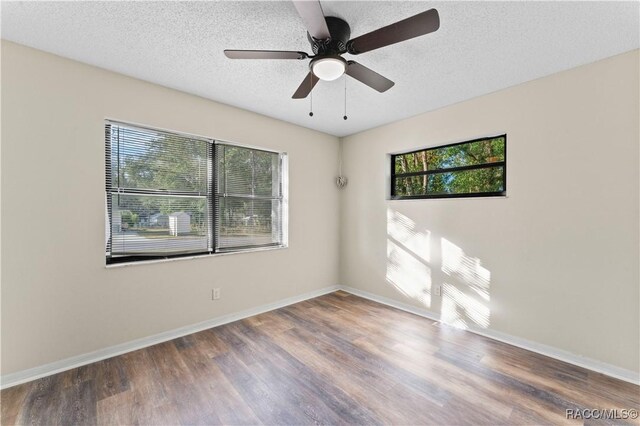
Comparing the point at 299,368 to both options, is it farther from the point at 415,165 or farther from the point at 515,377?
the point at 415,165

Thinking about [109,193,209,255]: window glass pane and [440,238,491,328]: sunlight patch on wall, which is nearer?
[109,193,209,255]: window glass pane

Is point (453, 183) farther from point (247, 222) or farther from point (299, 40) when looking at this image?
point (247, 222)

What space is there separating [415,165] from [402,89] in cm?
115

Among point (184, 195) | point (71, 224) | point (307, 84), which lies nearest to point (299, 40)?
point (307, 84)

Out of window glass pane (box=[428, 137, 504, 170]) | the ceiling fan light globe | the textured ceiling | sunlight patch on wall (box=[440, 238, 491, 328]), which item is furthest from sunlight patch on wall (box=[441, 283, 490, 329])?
the ceiling fan light globe

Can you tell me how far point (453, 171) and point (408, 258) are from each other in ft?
3.92

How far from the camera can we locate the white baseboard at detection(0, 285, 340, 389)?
2008 millimetres

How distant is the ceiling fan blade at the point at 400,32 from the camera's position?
4.53ft

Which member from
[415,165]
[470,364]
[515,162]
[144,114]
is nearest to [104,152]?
[144,114]

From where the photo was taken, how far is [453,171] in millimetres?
3160

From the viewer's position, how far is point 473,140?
301cm

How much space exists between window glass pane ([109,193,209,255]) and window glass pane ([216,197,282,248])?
20 centimetres

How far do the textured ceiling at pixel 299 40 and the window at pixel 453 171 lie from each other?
1.98ft

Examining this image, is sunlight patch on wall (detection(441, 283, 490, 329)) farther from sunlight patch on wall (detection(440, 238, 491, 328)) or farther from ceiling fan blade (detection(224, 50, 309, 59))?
ceiling fan blade (detection(224, 50, 309, 59))
